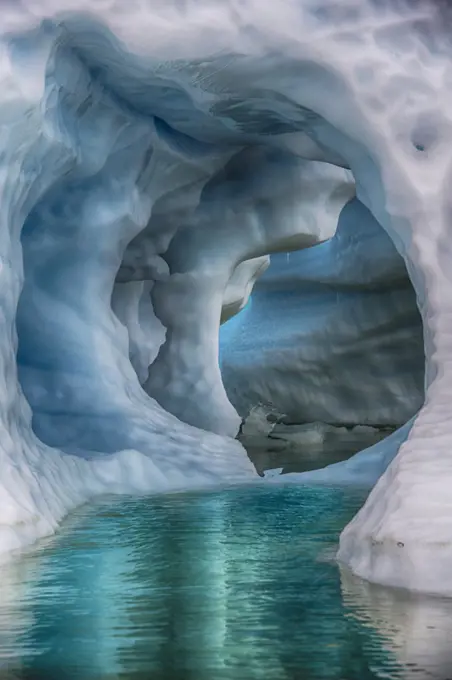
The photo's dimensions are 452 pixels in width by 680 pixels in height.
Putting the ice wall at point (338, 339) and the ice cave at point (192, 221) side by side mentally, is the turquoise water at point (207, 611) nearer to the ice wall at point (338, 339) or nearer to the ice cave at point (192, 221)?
the ice cave at point (192, 221)

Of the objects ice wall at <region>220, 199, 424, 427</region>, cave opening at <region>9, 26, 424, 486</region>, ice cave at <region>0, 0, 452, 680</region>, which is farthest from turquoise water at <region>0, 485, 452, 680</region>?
ice wall at <region>220, 199, 424, 427</region>

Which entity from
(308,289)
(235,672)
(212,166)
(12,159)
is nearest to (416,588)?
(235,672)

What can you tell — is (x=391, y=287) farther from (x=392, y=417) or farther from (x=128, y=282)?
(x=128, y=282)

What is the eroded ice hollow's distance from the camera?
10.2 feet

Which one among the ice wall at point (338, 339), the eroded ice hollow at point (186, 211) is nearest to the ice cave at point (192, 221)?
the eroded ice hollow at point (186, 211)

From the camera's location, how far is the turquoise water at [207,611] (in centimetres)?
148

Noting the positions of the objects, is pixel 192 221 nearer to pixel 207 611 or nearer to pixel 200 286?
pixel 200 286

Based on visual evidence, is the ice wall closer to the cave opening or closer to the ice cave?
the cave opening

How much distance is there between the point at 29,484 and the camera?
3156mm

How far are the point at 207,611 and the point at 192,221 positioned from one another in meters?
4.49

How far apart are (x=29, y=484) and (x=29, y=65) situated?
1.32 meters

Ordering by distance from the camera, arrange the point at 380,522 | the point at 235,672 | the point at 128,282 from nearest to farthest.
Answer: the point at 235,672
the point at 380,522
the point at 128,282

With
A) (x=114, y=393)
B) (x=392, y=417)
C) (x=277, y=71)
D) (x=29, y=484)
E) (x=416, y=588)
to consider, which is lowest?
(x=392, y=417)

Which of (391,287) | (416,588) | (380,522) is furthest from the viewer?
(391,287)
